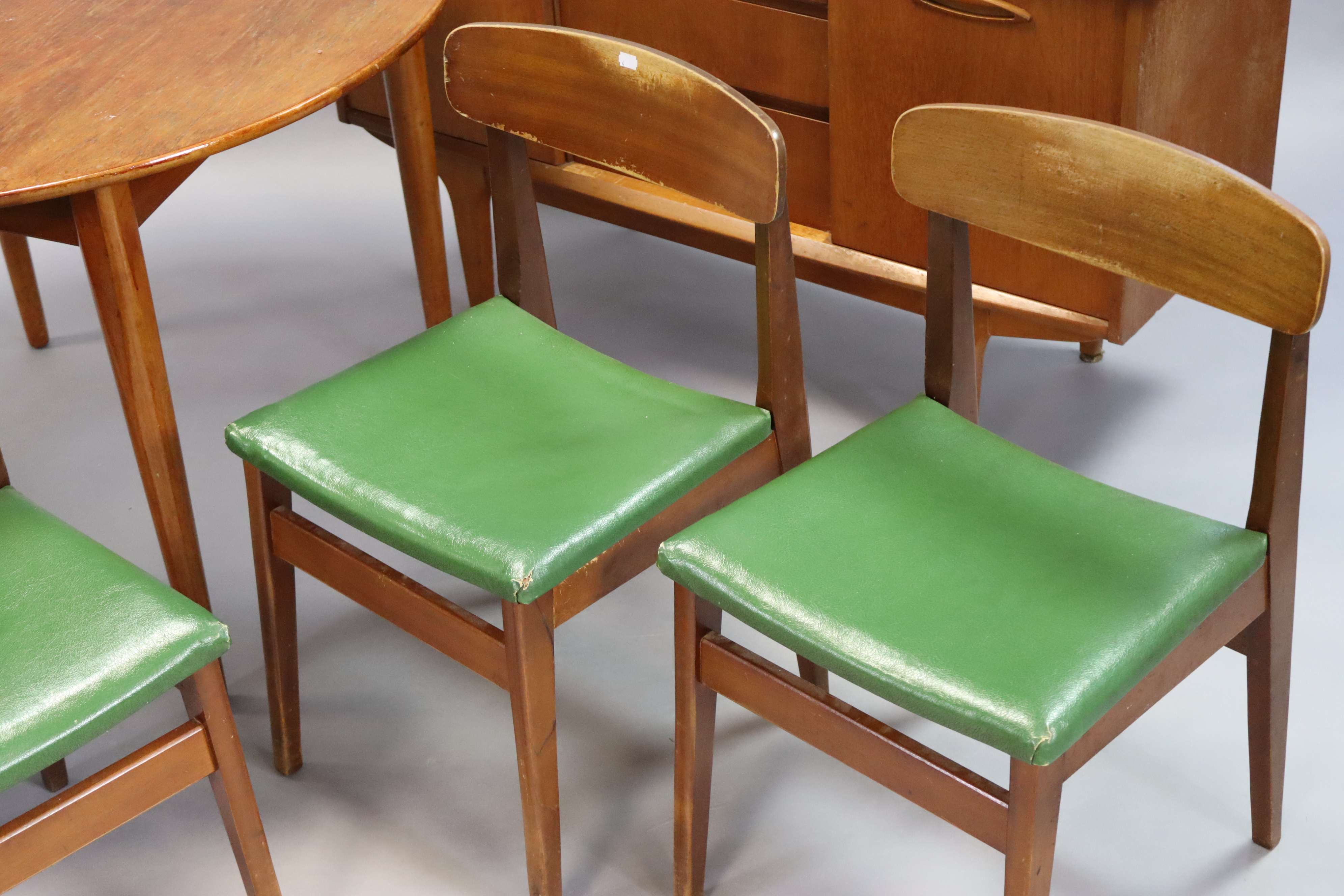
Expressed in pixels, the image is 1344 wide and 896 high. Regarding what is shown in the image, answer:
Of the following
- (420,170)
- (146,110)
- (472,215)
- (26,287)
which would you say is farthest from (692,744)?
(26,287)

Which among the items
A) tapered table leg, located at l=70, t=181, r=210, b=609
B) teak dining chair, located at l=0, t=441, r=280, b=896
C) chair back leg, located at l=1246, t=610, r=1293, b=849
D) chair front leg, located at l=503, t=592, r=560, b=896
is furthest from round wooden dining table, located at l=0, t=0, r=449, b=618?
chair back leg, located at l=1246, t=610, r=1293, b=849

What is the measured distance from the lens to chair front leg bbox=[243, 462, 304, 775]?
1650mm

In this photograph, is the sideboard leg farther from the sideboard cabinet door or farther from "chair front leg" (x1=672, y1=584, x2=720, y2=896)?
"chair front leg" (x1=672, y1=584, x2=720, y2=896)

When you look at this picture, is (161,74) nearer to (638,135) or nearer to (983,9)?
(638,135)

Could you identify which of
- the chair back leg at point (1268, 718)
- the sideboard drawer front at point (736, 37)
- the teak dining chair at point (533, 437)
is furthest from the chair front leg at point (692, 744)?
the sideboard drawer front at point (736, 37)

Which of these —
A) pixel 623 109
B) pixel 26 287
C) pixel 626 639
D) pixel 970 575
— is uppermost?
pixel 623 109

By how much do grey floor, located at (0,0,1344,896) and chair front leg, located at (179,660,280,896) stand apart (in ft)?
0.66

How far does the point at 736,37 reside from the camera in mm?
2104

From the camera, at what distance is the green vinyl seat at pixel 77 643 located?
124 cm

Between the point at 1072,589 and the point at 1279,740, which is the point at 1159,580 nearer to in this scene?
the point at 1072,589

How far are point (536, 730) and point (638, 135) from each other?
2.11 ft

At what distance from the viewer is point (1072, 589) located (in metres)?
1.31

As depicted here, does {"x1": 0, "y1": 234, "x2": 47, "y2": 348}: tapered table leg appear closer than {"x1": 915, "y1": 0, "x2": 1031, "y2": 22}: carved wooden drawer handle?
No

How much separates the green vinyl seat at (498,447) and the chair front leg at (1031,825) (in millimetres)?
465
